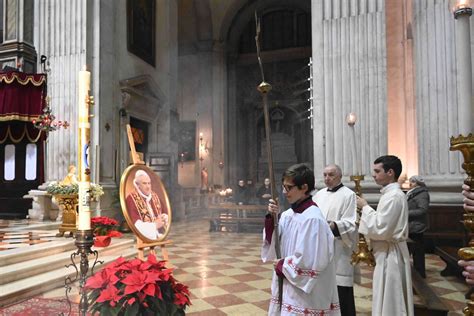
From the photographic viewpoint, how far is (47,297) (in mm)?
4801

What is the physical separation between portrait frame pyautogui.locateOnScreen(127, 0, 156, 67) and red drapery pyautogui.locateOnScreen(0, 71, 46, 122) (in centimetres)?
330

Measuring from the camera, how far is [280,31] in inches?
926

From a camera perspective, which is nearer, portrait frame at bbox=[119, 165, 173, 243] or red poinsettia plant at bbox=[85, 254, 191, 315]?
red poinsettia plant at bbox=[85, 254, 191, 315]

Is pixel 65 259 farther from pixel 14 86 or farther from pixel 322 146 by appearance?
pixel 14 86

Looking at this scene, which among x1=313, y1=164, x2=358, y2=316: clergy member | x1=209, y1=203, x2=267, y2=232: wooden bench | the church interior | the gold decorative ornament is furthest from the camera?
x1=209, y1=203, x2=267, y2=232: wooden bench

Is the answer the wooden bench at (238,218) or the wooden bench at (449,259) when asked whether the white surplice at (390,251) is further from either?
the wooden bench at (238,218)

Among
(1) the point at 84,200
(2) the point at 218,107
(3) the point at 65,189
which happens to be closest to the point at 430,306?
(1) the point at 84,200

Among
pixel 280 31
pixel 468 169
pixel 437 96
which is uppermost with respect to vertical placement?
pixel 280 31

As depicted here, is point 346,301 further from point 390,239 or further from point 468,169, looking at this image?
point 468,169

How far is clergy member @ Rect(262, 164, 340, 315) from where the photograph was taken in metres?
2.37

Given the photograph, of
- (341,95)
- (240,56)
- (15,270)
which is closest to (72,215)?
(15,270)

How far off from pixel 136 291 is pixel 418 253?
4.80 metres

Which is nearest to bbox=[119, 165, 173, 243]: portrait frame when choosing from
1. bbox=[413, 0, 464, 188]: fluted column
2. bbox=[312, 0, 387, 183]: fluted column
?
bbox=[312, 0, 387, 183]: fluted column

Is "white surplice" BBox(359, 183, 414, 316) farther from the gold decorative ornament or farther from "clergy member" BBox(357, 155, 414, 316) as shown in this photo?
the gold decorative ornament
